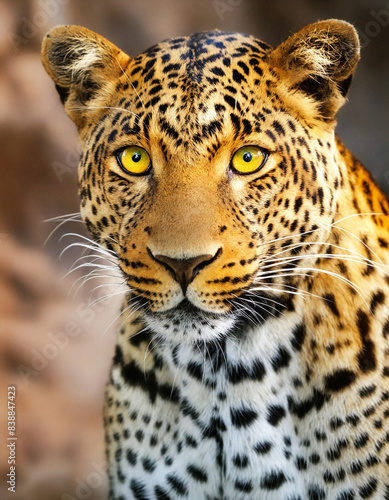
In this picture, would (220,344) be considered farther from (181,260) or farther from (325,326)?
(181,260)

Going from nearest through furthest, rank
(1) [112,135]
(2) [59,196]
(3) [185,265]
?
(3) [185,265]
(1) [112,135]
(2) [59,196]

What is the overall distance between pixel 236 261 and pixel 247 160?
0.25m

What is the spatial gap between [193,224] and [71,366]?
1.07m

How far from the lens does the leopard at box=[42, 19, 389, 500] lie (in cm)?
145

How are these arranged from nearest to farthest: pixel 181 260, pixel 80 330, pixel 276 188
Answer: pixel 181 260
pixel 276 188
pixel 80 330

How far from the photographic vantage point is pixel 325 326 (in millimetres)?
1596

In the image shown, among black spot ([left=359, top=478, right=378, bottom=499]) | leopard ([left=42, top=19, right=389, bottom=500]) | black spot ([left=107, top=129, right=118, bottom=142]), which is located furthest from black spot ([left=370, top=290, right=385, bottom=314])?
black spot ([left=107, top=129, right=118, bottom=142])

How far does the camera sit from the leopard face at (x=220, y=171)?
140 cm

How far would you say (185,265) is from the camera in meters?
1.33

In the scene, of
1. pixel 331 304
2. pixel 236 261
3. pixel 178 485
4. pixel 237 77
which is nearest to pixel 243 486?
pixel 178 485

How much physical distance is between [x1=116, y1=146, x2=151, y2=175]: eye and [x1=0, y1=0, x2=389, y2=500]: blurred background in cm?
63

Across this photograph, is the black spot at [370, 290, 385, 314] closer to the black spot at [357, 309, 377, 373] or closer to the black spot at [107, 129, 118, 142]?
the black spot at [357, 309, 377, 373]

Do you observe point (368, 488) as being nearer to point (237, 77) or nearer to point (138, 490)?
point (138, 490)

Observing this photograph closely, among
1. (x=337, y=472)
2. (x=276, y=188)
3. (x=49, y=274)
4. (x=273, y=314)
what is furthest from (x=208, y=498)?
(x=49, y=274)
